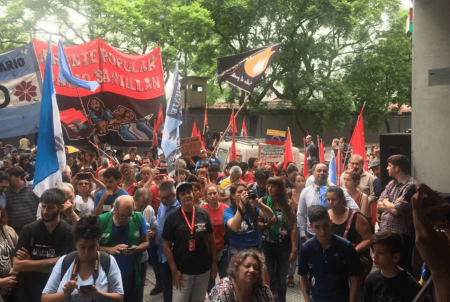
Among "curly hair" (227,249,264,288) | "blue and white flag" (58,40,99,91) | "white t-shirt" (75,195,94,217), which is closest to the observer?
"curly hair" (227,249,264,288)

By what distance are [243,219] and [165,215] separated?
115 cm

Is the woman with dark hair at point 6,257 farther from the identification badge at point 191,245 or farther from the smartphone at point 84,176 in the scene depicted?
the smartphone at point 84,176

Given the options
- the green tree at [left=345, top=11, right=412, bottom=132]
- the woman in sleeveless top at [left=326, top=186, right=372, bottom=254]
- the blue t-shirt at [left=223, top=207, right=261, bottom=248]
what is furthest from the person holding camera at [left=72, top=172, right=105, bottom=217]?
the green tree at [left=345, top=11, right=412, bottom=132]

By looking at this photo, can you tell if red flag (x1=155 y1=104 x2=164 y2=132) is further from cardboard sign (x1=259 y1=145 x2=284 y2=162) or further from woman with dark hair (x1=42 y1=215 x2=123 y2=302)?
woman with dark hair (x1=42 y1=215 x2=123 y2=302)

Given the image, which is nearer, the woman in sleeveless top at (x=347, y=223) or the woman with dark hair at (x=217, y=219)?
the woman in sleeveless top at (x=347, y=223)

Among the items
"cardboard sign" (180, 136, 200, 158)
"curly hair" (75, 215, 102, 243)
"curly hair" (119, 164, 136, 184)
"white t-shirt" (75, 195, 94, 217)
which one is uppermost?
"cardboard sign" (180, 136, 200, 158)

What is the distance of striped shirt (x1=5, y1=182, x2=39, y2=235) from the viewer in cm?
582

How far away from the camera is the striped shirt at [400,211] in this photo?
5.01 metres

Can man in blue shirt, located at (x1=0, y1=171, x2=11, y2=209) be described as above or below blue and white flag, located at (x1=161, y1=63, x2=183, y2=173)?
below

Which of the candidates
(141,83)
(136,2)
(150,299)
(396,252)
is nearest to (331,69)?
(136,2)

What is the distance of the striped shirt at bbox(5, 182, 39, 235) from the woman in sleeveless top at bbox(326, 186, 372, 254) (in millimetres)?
3541

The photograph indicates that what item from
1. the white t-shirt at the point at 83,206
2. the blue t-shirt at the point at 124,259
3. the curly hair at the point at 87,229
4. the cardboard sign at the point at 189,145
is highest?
the cardboard sign at the point at 189,145

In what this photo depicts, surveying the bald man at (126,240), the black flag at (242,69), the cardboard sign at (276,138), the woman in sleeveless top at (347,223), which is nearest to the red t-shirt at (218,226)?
the bald man at (126,240)

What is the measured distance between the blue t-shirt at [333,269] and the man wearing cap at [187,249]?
1.27 meters
